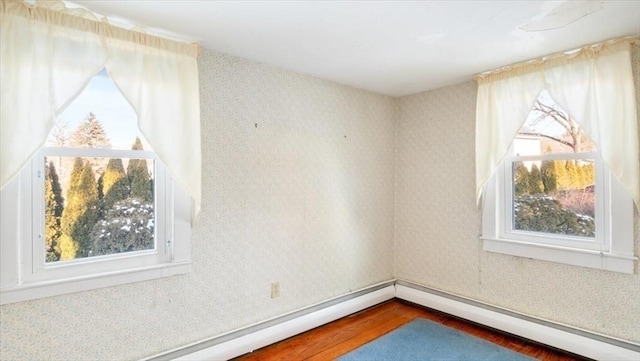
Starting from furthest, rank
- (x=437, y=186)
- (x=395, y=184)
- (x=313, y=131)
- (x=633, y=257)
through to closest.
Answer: (x=395, y=184)
(x=437, y=186)
(x=313, y=131)
(x=633, y=257)

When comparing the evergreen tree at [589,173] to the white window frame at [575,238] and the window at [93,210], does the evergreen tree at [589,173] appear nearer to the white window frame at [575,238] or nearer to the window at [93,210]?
the white window frame at [575,238]

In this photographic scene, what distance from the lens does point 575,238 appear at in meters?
2.50

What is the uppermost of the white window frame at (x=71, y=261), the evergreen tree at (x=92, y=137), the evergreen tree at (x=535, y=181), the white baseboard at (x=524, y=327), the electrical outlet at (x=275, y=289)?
the evergreen tree at (x=92, y=137)

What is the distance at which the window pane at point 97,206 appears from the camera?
184cm

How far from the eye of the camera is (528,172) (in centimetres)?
277

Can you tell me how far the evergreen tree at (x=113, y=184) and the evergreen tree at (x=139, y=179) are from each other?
3 cm

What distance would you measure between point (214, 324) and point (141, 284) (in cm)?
59

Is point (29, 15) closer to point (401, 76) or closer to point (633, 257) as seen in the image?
point (401, 76)

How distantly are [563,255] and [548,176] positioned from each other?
2.05 ft

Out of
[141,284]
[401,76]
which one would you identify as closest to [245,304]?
[141,284]

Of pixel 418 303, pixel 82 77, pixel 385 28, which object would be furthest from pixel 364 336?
pixel 82 77

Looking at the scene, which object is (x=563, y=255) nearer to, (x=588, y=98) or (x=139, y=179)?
(x=588, y=98)

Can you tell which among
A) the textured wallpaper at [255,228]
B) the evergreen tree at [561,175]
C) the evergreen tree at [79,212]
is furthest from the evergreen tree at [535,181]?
the evergreen tree at [79,212]

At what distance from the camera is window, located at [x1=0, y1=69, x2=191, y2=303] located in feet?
5.67
